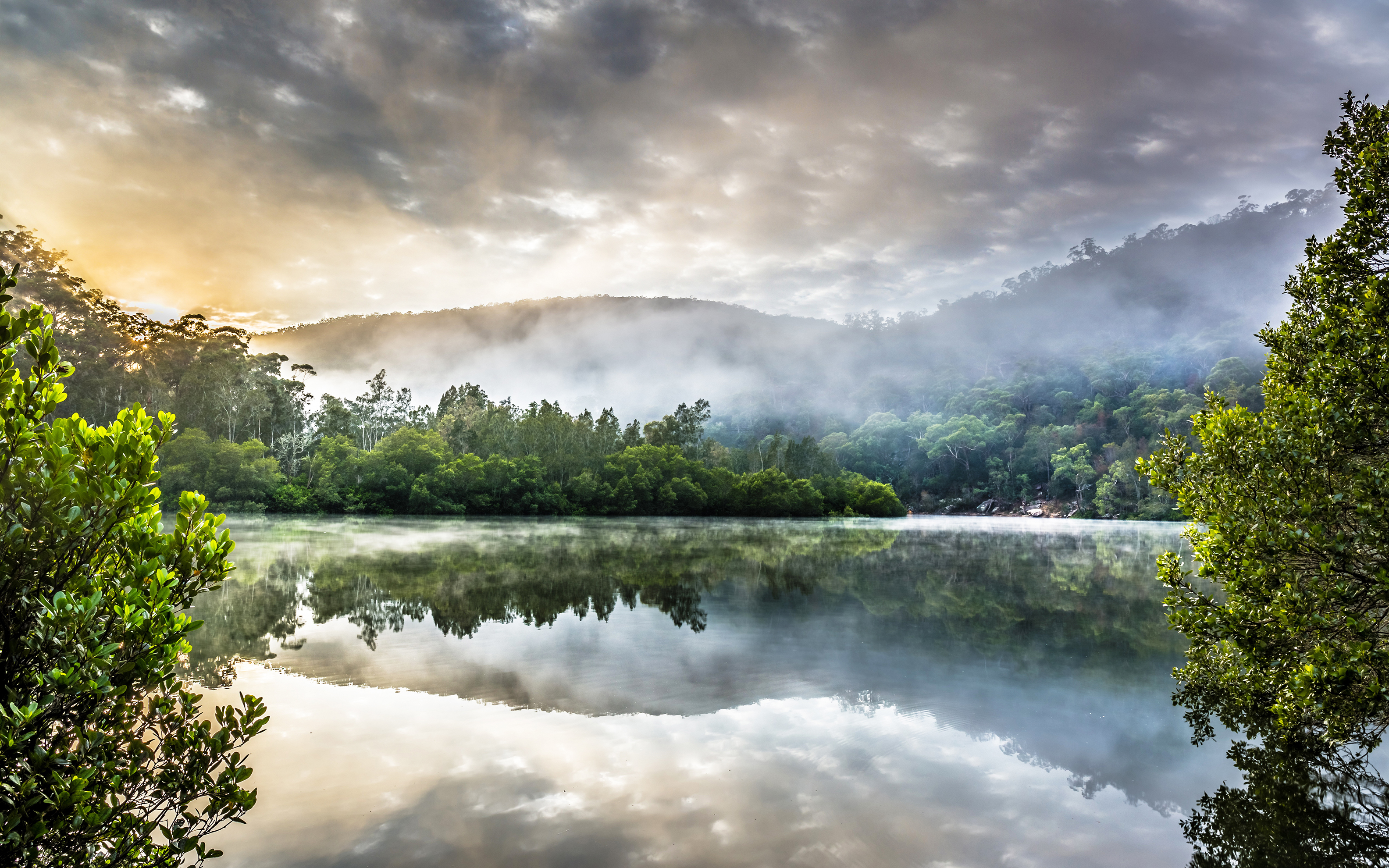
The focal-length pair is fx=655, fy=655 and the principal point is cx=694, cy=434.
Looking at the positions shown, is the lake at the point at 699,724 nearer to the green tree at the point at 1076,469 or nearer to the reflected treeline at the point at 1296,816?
the reflected treeline at the point at 1296,816

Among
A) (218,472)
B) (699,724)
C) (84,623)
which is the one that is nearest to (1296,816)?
(699,724)

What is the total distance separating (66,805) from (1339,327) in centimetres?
957

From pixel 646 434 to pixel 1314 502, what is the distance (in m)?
77.0

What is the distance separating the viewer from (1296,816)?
19.2ft

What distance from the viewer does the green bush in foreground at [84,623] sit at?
287 cm

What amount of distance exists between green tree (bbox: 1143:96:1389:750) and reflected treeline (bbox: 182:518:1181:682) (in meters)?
5.81

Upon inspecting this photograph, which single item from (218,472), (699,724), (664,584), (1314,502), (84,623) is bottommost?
(664,584)

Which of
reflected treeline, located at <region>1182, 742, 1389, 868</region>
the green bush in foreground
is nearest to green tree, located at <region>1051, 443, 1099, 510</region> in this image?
reflected treeline, located at <region>1182, 742, 1389, 868</region>

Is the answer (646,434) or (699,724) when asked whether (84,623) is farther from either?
(646,434)

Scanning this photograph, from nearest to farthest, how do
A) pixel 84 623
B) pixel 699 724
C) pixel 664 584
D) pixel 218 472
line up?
pixel 84 623 < pixel 699 724 < pixel 664 584 < pixel 218 472

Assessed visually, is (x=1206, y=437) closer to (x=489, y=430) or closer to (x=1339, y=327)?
(x=1339, y=327)

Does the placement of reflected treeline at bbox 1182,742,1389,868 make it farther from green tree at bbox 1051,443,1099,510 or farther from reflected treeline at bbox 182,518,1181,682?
green tree at bbox 1051,443,1099,510

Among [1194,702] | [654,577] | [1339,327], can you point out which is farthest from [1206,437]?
[654,577]

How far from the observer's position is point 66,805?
281 centimetres
